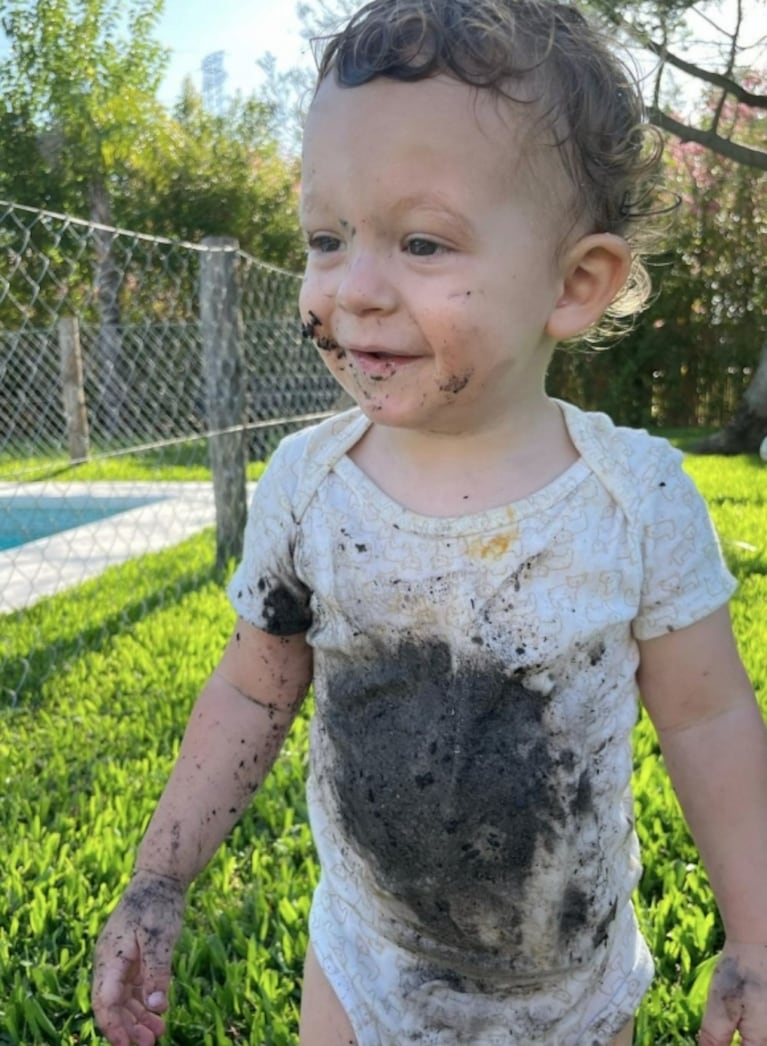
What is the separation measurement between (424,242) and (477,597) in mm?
371

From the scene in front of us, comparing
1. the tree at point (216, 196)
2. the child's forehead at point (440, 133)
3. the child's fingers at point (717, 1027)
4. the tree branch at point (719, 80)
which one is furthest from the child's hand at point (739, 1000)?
the tree at point (216, 196)

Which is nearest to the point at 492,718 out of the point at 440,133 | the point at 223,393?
the point at 440,133

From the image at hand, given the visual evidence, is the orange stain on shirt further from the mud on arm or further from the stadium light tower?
the stadium light tower

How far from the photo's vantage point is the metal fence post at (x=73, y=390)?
976 cm

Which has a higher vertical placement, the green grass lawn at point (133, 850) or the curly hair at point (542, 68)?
the curly hair at point (542, 68)

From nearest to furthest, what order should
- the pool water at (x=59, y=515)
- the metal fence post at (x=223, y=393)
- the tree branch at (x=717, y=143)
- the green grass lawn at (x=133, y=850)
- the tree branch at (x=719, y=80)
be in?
1. the green grass lawn at (x=133, y=850)
2. the metal fence post at (x=223, y=393)
3. the tree branch at (x=719, y=80)
4. the tree branch at (x=717, y=143)
5. the pool water at (x=59, y=515)

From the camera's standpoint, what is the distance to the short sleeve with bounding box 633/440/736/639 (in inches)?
45.8

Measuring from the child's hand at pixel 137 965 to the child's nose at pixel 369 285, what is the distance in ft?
2.31

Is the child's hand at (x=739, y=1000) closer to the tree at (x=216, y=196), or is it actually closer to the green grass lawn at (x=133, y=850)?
the green grass lawn at (x=133, y=850)

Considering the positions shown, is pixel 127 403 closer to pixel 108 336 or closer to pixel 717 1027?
pixel 108 336

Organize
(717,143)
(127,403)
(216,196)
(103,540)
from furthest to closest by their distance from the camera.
Answer: (216,196)
(127,403)
(103,540)
(717,143)

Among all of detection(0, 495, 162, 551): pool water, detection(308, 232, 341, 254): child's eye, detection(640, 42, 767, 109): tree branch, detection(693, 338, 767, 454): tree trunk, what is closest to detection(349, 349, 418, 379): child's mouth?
detection(308, 232, 341, 254): child's eye

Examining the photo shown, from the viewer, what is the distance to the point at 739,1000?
44.4 inches

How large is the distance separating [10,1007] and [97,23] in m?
14.3
